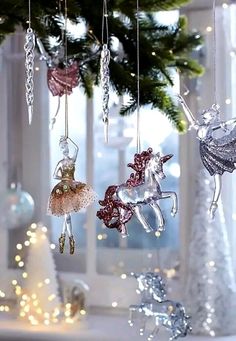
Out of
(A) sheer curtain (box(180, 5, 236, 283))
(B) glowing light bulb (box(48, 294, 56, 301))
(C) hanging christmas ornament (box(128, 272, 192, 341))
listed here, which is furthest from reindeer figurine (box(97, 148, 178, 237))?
(B) glowing light bulb (box(48, 294, 56, 301))

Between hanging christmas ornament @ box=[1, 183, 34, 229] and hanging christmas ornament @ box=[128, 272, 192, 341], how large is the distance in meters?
0.66

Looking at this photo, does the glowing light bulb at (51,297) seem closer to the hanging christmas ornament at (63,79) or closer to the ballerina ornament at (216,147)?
the hanging christmas ornament at (63,79)

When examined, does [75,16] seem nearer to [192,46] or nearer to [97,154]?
[192,46]

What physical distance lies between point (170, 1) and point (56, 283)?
1035mm

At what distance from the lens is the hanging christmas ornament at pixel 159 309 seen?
174cm

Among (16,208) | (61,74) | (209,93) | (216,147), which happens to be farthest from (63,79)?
(16,208)

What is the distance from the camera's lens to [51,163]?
95.0 inches

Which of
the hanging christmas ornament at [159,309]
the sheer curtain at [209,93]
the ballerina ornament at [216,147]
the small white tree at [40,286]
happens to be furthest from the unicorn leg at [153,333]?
the ballerina ornament at [216,147]

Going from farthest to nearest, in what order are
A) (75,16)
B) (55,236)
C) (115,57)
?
1. (55,236)
2. (115,57)
3. (75,16)

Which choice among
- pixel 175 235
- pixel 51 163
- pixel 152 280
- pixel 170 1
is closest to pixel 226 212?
pixel 175 235

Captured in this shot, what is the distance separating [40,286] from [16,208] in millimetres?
251

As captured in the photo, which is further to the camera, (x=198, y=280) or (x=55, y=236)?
(x=55, y=236)

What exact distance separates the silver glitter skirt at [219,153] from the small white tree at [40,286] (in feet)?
3.55

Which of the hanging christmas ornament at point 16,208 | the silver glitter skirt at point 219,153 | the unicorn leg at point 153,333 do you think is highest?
the silver glitter skirt at point 219,153
